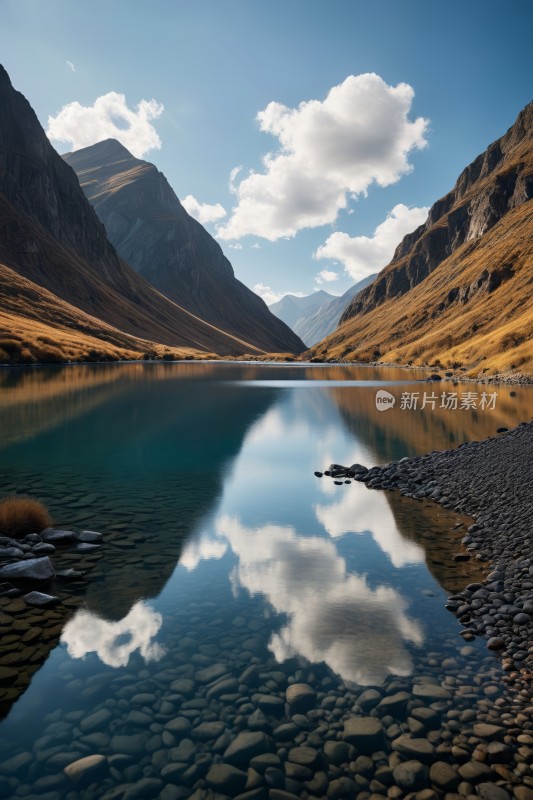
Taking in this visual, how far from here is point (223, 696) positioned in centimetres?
985

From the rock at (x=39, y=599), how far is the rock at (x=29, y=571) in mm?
1036

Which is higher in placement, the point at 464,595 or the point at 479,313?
the point at 479,313

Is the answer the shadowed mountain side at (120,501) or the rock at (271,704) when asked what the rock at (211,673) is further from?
the shadowed mountain side at (120,501)

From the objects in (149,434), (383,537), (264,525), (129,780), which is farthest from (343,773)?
(149,434)

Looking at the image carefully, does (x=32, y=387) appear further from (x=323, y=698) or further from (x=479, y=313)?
(x=479, y=313)

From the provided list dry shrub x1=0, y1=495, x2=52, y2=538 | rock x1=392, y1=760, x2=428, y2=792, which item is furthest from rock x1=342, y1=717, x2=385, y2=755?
dry shrub x1=0, y1=495, x2=52, y2=538

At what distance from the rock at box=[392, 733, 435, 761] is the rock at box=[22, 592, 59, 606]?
8.90 metres

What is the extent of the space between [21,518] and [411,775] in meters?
14.8

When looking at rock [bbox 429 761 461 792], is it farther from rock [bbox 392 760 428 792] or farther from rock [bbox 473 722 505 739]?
rock [bbox 473 722 505 739]

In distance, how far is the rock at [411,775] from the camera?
25.6 ft

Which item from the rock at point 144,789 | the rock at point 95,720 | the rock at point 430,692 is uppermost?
the rock at point 430,692

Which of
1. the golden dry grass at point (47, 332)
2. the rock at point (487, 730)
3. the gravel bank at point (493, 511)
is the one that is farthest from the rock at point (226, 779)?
the golden dry grass at point (47, 332)

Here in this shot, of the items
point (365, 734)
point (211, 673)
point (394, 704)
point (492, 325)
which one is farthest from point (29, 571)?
point (492, 325)

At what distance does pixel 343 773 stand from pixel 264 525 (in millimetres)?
13152
